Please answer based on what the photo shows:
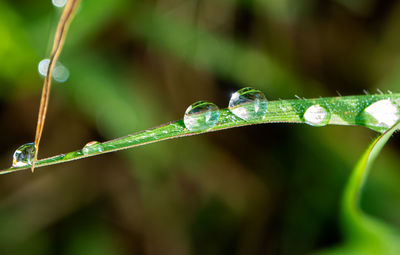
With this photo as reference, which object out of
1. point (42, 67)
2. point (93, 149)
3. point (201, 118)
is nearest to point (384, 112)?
point (201, 118)

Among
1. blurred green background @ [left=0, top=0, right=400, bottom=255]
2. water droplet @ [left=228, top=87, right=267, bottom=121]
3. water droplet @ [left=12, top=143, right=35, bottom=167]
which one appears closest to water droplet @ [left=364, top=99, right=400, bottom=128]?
water droplet @ [left=228, top=87, right=267, bottom=121]

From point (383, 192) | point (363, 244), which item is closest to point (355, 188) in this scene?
point (363, 244)

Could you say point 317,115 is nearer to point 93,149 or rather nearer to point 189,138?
point 93,149

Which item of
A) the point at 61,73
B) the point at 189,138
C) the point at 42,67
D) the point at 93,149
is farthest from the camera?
the point at 189,138

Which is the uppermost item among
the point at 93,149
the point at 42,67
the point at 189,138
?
the point at 42,67

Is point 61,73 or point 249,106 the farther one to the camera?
point 61,73

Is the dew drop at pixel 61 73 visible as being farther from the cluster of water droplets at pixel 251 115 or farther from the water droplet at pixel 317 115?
the water droplet at pixel 317 115

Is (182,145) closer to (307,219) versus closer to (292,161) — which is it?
(292,161)
